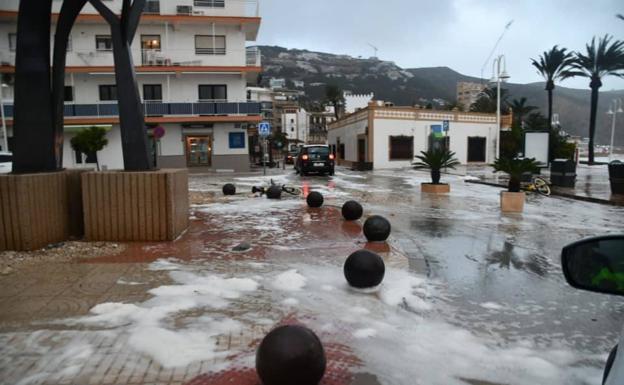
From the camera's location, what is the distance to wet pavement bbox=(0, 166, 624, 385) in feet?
11.1

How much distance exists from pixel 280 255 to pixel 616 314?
407 cm

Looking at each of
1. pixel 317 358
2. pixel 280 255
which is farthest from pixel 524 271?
pixel 317 358

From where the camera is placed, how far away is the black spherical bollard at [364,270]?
17.0 ft

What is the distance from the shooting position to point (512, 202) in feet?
39.4

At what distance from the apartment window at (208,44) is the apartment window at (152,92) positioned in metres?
3.78

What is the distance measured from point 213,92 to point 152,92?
4.24 meters

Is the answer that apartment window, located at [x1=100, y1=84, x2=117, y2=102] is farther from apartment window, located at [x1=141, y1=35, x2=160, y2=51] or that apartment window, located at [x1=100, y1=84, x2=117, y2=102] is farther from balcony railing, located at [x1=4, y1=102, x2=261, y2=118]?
apartment window, located at [x1=141, y1=35, x2=160, y2=51]

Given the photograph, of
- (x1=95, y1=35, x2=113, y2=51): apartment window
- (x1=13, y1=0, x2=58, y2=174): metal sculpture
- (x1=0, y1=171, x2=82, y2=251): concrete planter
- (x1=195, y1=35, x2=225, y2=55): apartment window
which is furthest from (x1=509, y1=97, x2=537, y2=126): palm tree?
(x1=0, y1=171, x2=82, y2=251): concrete planter

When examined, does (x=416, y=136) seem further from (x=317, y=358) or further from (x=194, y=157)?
(x=317, y=358)

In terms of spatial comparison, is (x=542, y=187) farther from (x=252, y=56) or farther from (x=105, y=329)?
(x=252, y=56)

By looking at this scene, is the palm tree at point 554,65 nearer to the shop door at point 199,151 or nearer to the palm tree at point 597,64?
the palm tree at point 597,64

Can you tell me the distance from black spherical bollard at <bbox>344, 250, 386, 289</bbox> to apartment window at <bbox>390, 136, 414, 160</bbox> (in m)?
31.5

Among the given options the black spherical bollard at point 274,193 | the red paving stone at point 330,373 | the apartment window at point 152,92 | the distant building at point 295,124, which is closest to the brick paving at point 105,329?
the red paving stone at point 330,373

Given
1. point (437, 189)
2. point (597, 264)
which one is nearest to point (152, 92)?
point (437, 189)
